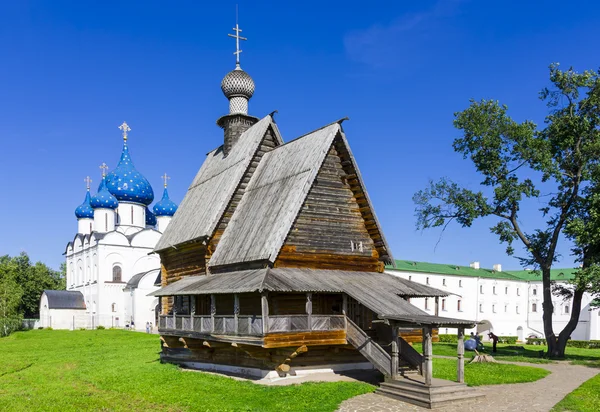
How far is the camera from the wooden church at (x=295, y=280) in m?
17.5

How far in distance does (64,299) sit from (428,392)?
57672mm

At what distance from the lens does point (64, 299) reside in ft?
210

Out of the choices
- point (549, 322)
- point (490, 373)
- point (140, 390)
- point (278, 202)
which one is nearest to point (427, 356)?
point (490, 373)

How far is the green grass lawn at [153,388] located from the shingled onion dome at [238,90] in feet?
43.7

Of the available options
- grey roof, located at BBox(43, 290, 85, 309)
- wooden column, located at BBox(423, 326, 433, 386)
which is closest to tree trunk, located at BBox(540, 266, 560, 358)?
wooden column, located at BBox(423, 326, 433, 386)

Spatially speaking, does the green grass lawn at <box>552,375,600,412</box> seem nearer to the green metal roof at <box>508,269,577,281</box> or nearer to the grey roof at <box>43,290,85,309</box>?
the green metal roof at <box>508,269,577,281</box>

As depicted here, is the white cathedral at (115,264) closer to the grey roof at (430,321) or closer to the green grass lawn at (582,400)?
the grey roof at (430,321)

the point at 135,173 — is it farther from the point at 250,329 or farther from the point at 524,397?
the point at 524,397

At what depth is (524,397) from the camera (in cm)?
1644

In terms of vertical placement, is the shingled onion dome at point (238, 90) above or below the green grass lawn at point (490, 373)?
above

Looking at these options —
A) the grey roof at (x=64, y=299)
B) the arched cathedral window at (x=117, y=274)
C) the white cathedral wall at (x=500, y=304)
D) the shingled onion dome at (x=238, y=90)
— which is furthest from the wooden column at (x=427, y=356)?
the grey roof at (x=64, y=299)

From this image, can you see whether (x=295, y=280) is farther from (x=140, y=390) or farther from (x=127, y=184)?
(x=127, y=184)

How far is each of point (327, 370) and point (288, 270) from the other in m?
3.95

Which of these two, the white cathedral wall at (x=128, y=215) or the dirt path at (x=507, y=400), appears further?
the white cathedral wall at (x=128, y=215)
